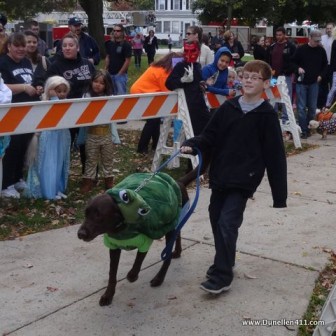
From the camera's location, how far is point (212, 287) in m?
4.43

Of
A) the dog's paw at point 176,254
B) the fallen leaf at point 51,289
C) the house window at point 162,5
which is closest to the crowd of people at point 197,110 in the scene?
the dog's paw at point 176,254

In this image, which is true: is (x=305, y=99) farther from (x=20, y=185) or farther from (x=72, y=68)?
(x=20, y=185)

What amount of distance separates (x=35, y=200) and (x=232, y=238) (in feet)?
9.90

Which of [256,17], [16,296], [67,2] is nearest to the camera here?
[16,296]

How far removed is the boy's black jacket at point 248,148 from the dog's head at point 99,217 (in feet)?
3.25

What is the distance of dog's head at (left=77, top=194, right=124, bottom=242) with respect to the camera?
12.3 feet

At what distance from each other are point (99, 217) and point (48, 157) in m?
3.13

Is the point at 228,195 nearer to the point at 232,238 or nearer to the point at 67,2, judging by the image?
the point at 232,238

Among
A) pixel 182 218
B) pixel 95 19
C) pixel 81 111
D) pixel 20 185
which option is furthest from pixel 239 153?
pixel 95 19

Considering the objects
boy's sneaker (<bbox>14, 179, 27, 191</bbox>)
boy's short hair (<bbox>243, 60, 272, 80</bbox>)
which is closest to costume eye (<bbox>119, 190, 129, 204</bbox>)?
boy's short hair (<bbox>243, 60, 272, 80</bbox>)

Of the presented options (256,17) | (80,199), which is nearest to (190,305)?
(80,199)

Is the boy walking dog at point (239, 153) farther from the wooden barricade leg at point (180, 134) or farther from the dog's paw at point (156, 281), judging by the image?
the wooden barricade leg at point (180, 134)

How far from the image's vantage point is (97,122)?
6.81 metres

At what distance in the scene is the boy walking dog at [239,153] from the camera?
172 inches
